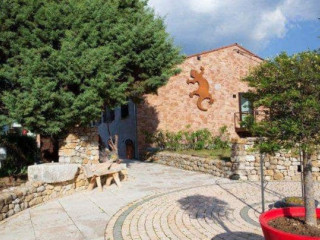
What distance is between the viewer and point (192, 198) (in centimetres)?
915

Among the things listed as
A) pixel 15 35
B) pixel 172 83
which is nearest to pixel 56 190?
pixel 15 35

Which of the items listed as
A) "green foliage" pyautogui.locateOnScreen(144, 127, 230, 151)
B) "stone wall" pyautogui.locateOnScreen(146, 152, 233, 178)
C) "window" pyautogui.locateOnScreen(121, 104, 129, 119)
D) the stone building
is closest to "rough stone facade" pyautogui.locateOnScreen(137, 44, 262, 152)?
the stone building

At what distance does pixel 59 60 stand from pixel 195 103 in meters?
11.3

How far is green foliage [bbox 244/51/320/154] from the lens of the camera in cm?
371

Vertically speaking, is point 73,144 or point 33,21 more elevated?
point 33,21

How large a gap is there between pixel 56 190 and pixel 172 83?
11.0 metres

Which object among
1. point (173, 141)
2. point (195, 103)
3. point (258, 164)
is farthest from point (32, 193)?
point (195, 103)

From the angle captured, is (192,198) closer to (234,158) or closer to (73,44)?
(234,158)

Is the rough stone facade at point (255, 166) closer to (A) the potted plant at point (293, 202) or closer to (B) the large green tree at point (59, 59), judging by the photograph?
(A) the potted plant at point (293, 202)

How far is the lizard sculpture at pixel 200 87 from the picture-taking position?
19.5 m

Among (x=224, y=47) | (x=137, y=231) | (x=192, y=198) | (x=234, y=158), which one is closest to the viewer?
A: (x=137, y=231)

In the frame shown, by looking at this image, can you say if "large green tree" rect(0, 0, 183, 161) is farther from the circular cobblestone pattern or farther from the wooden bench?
the circular cobblestone pattern

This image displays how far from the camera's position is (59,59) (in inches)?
379

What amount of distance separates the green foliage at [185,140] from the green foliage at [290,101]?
13.8 m
